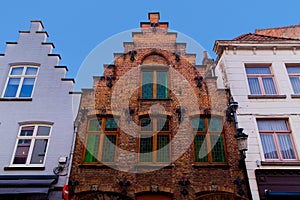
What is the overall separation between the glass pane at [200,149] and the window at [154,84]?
Result: 7.95ft

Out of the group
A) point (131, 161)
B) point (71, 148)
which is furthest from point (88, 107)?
point (131, 161)

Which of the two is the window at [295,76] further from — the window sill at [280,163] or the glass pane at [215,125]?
the glass pane at [215,125]

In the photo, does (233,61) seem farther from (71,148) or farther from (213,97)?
(71,148)

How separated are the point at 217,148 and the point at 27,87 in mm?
8736

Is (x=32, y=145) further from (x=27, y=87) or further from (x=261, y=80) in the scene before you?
(x=261, y=80)

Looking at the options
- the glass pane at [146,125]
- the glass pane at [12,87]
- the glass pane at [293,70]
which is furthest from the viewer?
the glass pane at [293,70]

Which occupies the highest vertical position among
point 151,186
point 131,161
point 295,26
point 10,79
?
point 295,26

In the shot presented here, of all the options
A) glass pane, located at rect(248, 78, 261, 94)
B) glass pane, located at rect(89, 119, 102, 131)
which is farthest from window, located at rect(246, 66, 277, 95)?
glass pane, located at rect(89, 119, 102, 131)

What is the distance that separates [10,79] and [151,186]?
26.5ft

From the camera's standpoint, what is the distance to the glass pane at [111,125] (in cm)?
1132

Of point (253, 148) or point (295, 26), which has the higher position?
point (295, 26)

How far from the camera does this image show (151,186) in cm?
994

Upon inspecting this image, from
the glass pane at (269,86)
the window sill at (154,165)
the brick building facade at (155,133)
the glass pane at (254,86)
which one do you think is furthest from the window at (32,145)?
the glass pane at (269,86)

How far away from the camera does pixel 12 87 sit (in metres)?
12.2
